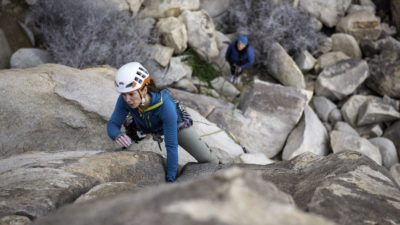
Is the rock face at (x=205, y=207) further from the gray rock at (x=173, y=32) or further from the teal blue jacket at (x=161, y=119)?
the gray rock at (x=173, y=32)

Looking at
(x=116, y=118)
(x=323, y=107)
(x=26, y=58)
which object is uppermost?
(x=116, y=118)

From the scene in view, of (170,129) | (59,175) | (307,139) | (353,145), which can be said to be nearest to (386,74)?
(353,145)

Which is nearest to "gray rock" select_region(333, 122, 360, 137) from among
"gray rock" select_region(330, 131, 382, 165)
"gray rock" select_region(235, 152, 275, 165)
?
"gray rock" select_region(330, 131, 382, 165)

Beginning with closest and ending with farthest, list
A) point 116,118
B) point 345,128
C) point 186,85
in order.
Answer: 1. point 116,118
2. point 186,85
3. point 345,128

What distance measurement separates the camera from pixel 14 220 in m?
2.27

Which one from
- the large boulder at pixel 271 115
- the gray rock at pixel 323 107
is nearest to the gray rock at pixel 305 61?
the gray rock at pixel 323 107

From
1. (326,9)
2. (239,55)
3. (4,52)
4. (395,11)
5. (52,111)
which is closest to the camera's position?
(52,111)

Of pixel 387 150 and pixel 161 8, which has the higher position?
pixel 161 8

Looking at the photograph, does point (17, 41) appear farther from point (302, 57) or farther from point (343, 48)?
point (343, 48)

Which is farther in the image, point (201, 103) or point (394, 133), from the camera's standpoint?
point (394, 133)

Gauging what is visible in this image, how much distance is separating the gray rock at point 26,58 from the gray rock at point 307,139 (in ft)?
20.7

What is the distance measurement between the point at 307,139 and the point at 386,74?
4.57 metres

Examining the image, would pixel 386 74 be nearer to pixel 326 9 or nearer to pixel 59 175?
pixel 326 9

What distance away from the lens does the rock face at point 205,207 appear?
4.64 ft
